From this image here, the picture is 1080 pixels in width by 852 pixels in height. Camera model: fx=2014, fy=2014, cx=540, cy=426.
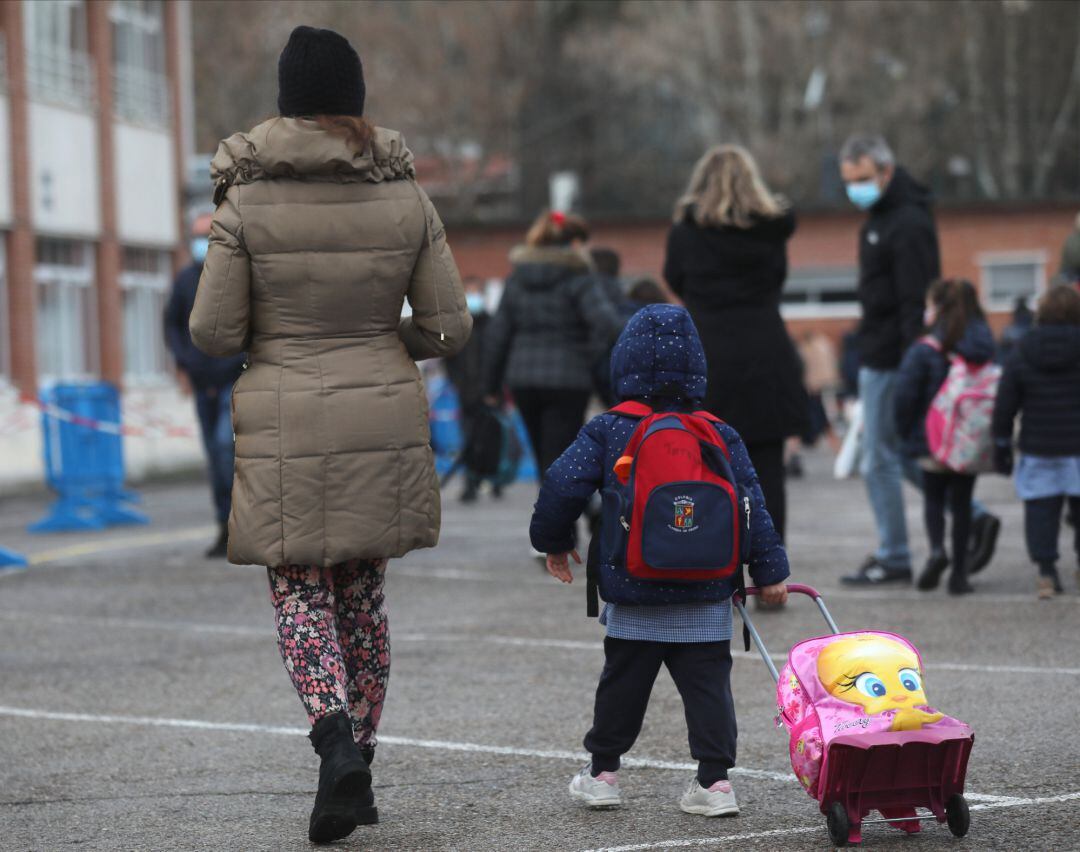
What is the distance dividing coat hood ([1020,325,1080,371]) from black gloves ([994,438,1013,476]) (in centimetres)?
40

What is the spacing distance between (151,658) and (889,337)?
4.09m

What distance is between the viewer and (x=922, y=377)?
1007 cm

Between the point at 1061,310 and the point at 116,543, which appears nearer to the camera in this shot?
the point at 1061,310

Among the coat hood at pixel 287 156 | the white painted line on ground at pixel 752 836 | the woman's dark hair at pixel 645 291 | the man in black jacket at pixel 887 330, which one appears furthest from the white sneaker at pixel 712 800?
the woman's dark hair at pixel 645 291

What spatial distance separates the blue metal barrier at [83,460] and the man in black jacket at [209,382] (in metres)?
3.22

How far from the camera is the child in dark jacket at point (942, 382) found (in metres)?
10.0

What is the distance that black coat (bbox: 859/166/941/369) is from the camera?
33.4 feet

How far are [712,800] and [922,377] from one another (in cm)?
512

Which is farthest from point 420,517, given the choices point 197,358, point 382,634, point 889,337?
point 197,358

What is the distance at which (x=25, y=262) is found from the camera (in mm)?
24641

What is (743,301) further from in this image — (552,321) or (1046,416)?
(552,321)

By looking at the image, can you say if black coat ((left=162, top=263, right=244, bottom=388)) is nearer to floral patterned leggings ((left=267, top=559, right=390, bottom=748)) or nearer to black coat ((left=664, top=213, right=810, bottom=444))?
black coat ((left=664, top=213, right=810, bottom=444))

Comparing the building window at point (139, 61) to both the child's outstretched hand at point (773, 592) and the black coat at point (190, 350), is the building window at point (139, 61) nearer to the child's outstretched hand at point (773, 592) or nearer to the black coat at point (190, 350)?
the black coat at point (190, 350)

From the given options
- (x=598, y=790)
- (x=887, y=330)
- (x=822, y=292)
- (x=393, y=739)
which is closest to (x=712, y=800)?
(x=598, y=790)
